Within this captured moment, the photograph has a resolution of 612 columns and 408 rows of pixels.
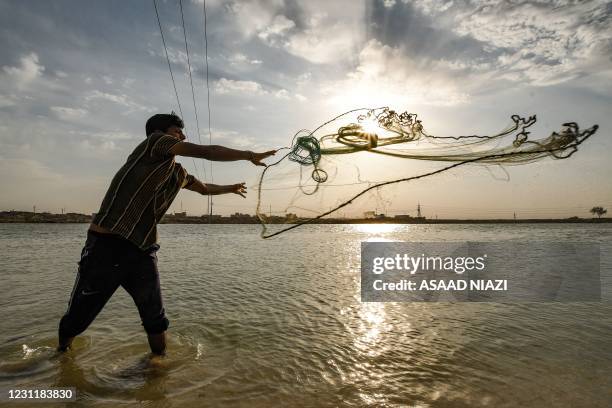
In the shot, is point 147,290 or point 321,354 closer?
point 147,290

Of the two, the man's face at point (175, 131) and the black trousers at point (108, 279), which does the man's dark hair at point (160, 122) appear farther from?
the black trousers at point (108, 279)

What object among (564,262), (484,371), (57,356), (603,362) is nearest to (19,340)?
(57,356)

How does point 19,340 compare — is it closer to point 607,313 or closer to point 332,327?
point 332,327

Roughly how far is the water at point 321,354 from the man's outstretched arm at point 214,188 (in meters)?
1.94

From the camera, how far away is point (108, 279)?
132 inches

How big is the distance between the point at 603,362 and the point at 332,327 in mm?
3283

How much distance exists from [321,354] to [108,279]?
2.49 m

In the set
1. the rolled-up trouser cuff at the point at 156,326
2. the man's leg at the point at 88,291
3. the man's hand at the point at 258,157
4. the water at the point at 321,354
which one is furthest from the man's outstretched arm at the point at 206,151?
the water at the point at 321,354

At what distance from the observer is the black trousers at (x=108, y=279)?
3.32m

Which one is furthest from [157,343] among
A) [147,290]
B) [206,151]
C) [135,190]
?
[206,151]

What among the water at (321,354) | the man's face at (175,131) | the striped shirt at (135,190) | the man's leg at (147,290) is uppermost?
the man's face at (175,131)

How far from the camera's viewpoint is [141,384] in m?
3.39

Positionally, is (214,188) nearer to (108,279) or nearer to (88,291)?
(108,279)

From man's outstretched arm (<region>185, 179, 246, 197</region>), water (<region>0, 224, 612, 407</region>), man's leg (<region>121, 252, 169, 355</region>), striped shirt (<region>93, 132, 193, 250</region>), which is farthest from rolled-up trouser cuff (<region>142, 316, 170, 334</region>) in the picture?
man's outstretched arm (<region>185, 179, 246, 197</region>)
